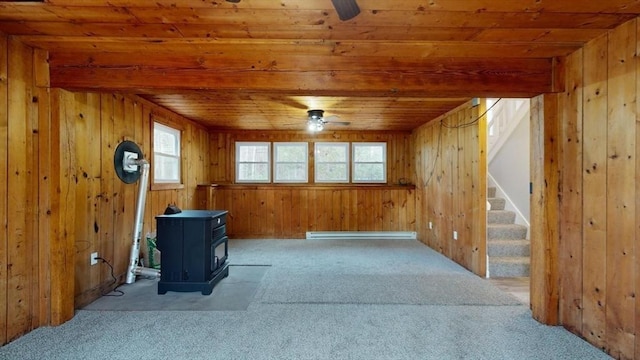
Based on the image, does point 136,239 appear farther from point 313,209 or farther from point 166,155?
point 313,209

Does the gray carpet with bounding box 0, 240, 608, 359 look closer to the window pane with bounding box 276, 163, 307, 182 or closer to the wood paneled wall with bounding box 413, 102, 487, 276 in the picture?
the wood paneled wall with bounding box 413, 102, 487, 276

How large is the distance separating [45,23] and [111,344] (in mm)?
2272

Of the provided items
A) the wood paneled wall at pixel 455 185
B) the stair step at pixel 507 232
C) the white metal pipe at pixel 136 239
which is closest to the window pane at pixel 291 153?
the wood paneled wall at pixel 455 185

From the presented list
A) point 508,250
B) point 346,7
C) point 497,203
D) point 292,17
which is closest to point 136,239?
point 292,17

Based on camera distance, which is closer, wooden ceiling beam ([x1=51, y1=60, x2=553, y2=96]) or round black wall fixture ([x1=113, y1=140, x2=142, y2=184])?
wooden ceiling beam ([x1=51, y1=60, x2=553, y2=96])

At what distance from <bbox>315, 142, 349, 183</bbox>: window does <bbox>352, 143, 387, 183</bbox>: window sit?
212 millimetres

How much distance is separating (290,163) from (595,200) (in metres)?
4.86

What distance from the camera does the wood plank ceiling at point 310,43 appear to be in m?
1.79

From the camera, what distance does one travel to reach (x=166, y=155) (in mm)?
4441

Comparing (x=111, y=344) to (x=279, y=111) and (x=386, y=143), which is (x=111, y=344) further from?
(x=386, y=143)

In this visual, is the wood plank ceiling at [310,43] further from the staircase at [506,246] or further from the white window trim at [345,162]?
the white window trim at [345,162]

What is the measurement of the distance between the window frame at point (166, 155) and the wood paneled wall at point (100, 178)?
8cm

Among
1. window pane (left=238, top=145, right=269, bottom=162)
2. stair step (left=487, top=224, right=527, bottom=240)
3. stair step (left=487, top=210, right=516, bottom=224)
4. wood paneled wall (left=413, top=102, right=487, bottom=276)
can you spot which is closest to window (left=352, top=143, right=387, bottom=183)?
wood paneled wall (left=413, top=102, right=487, bottom=276)

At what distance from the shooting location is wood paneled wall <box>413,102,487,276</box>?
12.0 ft
